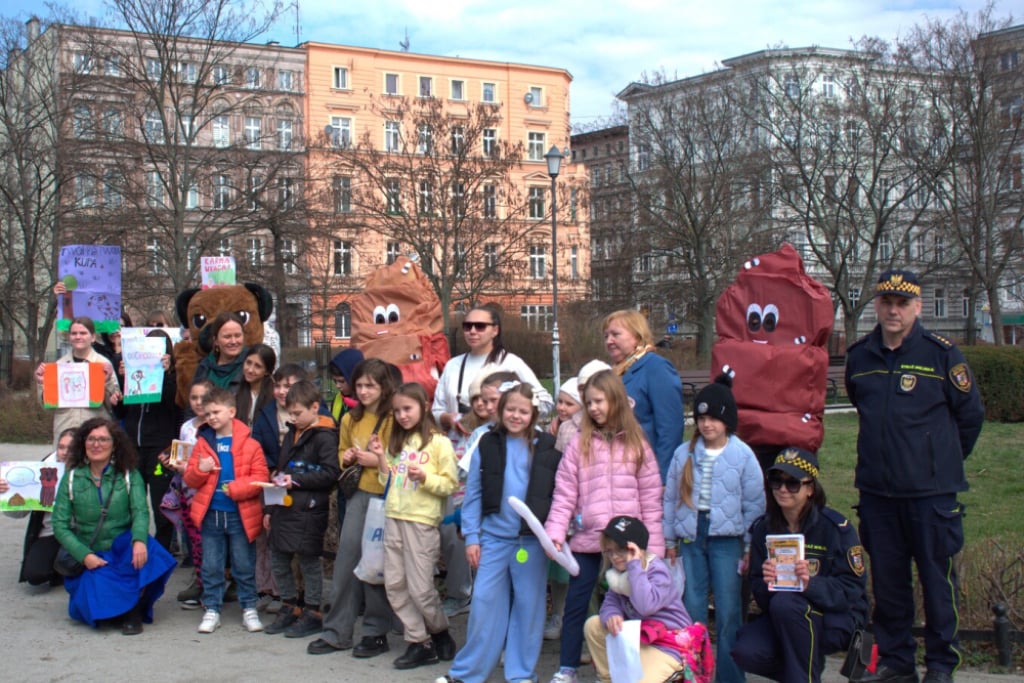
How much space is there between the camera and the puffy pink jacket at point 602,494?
5.29 metres

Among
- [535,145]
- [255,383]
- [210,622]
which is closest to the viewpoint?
[210,622]

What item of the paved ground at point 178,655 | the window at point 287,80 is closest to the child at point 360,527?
the paved ground at point 178,655

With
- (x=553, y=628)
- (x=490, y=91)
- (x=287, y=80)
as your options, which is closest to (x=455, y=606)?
(x=553, y=628)

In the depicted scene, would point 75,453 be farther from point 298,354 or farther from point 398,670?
point 298,354

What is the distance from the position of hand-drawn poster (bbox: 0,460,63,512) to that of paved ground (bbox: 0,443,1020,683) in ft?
2.51

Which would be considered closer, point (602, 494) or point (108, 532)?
point (602, 494)

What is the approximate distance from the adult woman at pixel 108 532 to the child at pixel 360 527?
133cm

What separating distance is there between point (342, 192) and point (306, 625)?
79.2ft

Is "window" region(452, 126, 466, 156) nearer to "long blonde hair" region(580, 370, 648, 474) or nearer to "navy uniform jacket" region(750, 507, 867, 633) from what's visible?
"long blonde hair" region(580, 370, 648, 474)

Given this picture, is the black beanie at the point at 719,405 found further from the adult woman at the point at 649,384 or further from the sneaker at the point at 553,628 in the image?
the sneaker at the point at 553,628

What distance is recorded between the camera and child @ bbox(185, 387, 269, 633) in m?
6.58

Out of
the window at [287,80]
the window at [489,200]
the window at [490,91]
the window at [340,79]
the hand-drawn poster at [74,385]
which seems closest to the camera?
the hand-drawn poster at [74,385]

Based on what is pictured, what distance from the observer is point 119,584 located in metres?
6.59

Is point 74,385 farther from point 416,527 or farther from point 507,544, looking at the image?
point 507,544
